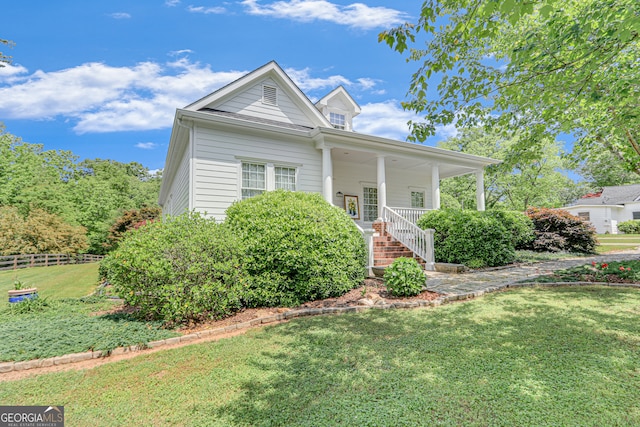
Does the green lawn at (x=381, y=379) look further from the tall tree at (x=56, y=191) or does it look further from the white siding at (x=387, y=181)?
the tall tree at (x=56, y=191)

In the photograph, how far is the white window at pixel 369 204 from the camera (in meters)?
13.2

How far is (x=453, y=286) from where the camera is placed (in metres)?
6.29

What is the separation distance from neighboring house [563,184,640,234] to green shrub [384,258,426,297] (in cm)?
3088

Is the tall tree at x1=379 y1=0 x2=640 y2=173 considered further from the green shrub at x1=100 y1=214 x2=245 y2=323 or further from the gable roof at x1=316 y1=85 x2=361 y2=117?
the gable roof at x1=316 y1=85 x2=361 y2=117

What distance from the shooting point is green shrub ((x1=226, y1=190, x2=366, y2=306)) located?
5281 millimetres

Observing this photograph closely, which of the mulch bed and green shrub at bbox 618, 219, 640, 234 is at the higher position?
green shrub at bbox 618, 219, 640, 234

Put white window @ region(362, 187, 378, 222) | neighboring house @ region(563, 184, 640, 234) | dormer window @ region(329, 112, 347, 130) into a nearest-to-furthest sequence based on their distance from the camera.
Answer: white window @ region(362, 187, 378, 222) → dormer window @ region(329, 112, 347, 130) → neighboring house @ region(563, 184, 640, 234)

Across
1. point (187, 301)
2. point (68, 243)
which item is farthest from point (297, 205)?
point (68, 243)

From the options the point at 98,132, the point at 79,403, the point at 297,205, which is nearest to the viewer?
the point at 79,403

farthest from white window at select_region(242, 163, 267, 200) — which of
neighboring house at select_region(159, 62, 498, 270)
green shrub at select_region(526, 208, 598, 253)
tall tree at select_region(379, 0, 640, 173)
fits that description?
green shrub at select_region(526, 208, 598, 253)

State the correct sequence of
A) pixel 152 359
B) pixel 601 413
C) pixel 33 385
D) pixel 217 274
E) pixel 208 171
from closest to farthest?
1. pixel 601 413
2. pixel 33 385
3. pixel 152 359
4. pixel 217 274
5. pixel 208 171

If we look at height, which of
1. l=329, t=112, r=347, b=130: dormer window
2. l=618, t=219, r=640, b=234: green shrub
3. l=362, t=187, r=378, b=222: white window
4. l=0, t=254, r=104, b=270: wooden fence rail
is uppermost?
l=329, t=112, r=347, b=130: dormer window

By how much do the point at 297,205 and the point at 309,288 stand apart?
170 cm

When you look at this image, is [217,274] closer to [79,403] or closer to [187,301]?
[187,301]
